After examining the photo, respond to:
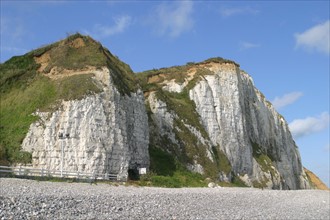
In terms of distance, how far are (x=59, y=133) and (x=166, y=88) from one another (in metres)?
34.3

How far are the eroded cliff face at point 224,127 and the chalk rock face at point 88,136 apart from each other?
12.4 metres

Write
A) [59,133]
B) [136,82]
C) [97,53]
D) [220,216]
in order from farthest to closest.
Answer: [136,82] < [97,53] < [59,133] < [220,216]

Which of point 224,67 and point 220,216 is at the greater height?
point 224,67

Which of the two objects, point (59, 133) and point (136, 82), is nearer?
point (59, 133)

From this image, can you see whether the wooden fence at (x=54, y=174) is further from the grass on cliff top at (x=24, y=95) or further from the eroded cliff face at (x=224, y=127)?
the eroded cliff face at (x=224, y=127)

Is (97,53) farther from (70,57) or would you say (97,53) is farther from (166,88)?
(166,88)

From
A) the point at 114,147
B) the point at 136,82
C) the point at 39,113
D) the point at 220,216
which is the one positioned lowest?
the point at 220,216

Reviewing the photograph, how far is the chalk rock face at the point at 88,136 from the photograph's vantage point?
3409cm

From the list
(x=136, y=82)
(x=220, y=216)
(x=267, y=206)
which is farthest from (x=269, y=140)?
(x=220, y=216)

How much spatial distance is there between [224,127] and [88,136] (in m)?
32.1

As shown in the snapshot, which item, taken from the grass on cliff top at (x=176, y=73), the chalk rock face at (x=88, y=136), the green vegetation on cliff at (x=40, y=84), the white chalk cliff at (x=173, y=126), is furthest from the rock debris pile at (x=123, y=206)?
the grass on cliff top at (x=176, y=73)

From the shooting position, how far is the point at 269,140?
81562 millimetres

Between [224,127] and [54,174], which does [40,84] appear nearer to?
[54,174]

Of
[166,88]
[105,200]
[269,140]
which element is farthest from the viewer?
[269,140]
